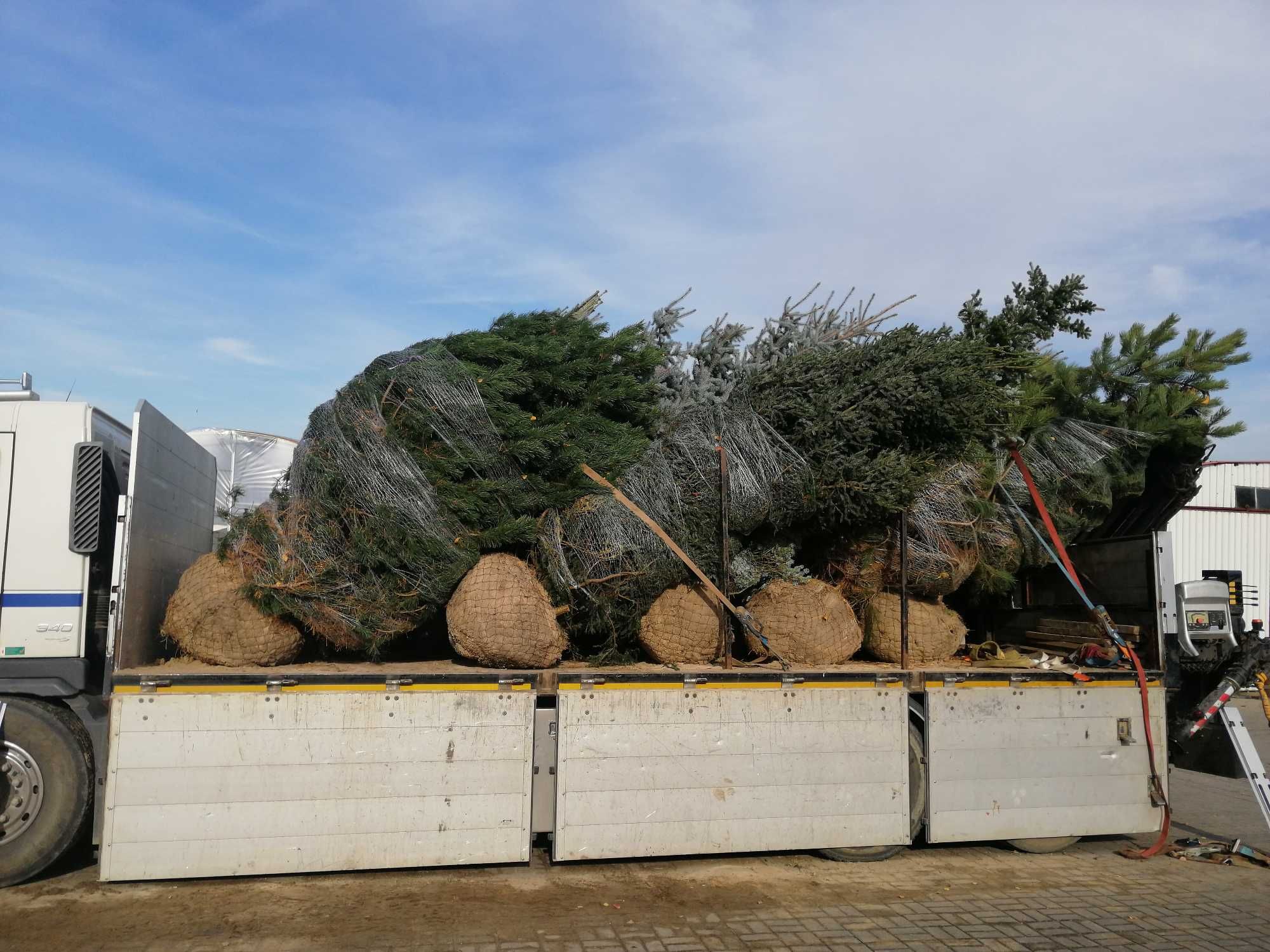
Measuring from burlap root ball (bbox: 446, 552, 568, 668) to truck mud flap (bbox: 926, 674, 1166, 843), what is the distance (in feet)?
9.20

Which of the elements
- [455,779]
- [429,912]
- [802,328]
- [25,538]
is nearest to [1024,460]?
[802,328]

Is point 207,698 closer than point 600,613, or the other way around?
point 207,698

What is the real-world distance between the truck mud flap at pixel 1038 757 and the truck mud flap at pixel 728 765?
0.34 metres

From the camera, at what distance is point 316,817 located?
5.78 meters

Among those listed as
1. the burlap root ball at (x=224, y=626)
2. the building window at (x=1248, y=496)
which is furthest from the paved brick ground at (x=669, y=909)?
the building window at (x=1248, y=496)

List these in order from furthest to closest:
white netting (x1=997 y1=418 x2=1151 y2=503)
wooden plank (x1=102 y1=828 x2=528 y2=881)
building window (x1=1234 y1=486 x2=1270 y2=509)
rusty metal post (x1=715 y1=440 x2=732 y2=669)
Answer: building window (x1=1234 y1=486 x2=1270 y2=509), white netting (x1=997 y1=418 x2=1151 y2=503), rusty metal post (x1=715 y1=440 x2=732 y2=669), wooden plank (x1=102 y1=828 x2=528 y2=881)

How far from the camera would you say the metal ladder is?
7.14 meters

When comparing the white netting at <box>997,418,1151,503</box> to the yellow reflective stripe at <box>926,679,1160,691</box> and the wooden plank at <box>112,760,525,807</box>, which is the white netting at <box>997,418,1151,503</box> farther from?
the wooden plank at <box>112,760,525,807</box>

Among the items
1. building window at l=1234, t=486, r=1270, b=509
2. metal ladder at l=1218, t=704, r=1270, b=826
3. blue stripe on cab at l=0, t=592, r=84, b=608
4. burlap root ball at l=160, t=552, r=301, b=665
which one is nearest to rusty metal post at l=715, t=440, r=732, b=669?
burlap root ball at l=160, t=552, r=301, b=665

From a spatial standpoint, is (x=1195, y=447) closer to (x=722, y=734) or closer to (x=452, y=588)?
(x=722, y=734)

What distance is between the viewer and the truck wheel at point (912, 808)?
672cm

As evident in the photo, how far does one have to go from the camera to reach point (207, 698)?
5.71 metres

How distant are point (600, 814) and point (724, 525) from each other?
207 cm

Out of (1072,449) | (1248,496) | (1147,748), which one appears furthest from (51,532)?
(1248,496)
